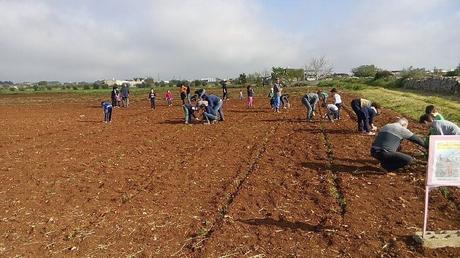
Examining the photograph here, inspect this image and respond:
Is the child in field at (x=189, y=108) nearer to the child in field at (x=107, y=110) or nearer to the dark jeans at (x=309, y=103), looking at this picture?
the child in field at (x=107, y=110)

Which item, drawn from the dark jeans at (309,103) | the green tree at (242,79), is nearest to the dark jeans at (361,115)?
the dark jeans at (309,103)

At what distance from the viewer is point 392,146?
8.95m

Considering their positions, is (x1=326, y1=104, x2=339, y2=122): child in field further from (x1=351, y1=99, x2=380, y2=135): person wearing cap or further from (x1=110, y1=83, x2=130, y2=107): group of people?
(x1=110, y1=83, x2=130, y2=107): group of people

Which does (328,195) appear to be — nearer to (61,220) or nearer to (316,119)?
(61,220)

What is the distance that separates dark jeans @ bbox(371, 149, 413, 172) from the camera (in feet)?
28.9

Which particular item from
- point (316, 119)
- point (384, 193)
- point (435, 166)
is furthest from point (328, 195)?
point (316, 119)

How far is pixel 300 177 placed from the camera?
29.9ft

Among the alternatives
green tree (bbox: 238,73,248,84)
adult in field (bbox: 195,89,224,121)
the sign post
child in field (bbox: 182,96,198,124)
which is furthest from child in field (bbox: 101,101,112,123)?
green tree (bbox: 238,73,248,84)

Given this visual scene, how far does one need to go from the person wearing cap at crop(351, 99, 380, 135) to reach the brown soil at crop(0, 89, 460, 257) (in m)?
1.13

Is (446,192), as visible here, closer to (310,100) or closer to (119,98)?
(310,100)

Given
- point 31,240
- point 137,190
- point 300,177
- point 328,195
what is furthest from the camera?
point 300,177

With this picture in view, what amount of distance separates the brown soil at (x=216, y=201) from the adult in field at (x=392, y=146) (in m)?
0.27

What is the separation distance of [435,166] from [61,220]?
5438 millimetres

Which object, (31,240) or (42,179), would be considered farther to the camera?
(42,179)
